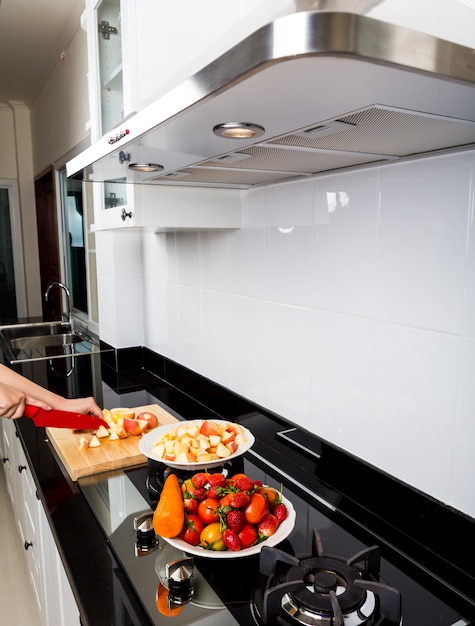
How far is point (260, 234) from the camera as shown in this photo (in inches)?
56.1

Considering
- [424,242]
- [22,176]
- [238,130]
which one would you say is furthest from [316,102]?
[22,176]

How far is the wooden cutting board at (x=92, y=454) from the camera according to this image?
128cm

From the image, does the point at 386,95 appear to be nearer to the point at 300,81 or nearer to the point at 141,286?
the point at 300,81

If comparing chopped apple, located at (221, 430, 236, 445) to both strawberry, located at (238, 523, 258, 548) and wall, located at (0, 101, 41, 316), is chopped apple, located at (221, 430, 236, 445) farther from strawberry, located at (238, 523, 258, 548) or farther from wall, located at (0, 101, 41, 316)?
wall, located at (0, 101, 41, 316)

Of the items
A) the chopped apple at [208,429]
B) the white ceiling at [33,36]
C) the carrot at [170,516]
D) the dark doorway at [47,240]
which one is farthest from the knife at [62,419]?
the dark doorway at [47,240]

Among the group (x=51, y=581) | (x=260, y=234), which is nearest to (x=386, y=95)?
(x=260, y=234)

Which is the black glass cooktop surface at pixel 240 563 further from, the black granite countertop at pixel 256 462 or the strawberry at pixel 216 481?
the strawberry at pixel 216 481

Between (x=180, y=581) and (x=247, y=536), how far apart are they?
0.14 meters

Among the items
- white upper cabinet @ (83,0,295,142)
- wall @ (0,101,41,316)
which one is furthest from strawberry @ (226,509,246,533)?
wall @ (0,101,41,316)

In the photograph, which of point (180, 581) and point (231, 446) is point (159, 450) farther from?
point (180, 581)

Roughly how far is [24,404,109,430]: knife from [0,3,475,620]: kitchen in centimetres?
46

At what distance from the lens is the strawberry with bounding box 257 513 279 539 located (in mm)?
921

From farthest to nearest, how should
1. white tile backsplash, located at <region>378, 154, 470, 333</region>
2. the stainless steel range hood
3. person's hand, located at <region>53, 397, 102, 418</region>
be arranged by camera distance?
person's hand, located at <region>53, 397, 102, 418</region> → white tile backsplash, located at <region>378, 154, 470, 333</region> → the stainless steel range hood

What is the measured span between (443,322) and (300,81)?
0.56 m
